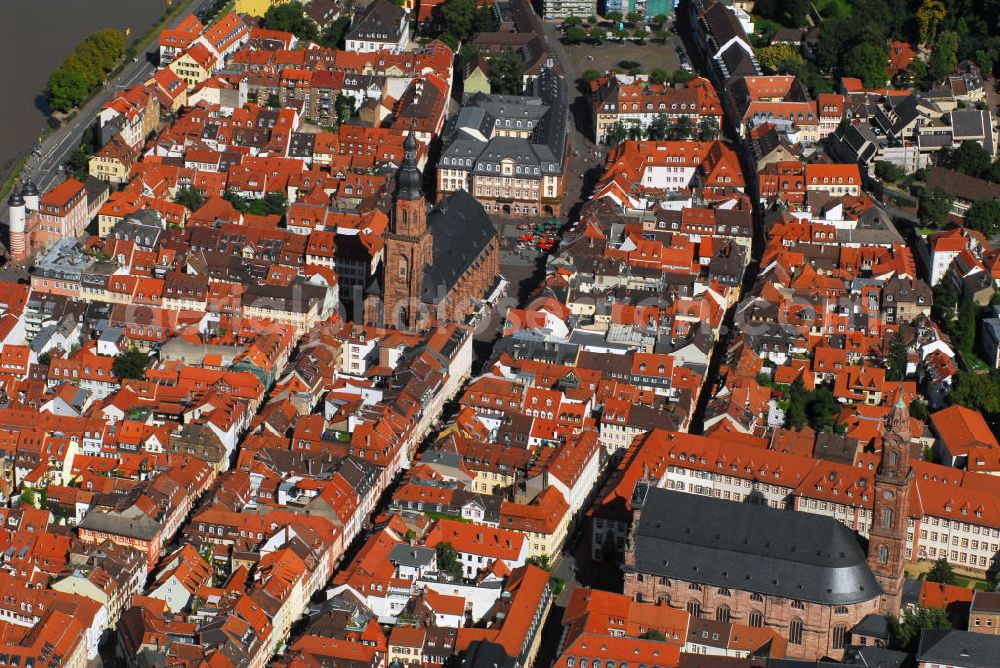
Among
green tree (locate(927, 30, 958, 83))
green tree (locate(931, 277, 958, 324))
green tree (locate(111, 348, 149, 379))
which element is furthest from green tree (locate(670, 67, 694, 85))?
green tree (locate(111, 348, 149, 379))

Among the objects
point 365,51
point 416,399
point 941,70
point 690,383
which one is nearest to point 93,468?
point 416,399

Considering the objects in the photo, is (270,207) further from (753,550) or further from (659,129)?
(753,550)

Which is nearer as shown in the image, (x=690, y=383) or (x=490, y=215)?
(x=690, y=383)

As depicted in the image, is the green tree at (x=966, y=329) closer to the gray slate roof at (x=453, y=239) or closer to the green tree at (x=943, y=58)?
the gray slate roof at (x=453, y=239)

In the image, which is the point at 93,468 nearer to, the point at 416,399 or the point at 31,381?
the point at 31,381

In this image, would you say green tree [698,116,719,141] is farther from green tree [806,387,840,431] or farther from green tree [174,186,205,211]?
green tree [806,387,840,431]

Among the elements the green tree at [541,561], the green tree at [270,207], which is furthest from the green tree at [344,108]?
the green tree at [541,561]
